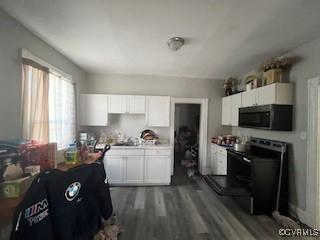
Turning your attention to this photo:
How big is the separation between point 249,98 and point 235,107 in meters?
0.58

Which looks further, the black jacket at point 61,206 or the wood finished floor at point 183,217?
the wood finished floor at point 183,217

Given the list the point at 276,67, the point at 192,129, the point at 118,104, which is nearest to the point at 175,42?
the point at 276,67

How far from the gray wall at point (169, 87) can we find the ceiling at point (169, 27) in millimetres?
1136

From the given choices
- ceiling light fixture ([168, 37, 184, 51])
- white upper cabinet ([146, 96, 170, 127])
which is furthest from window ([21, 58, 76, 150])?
ceiling light fixture ([168, 37, 184, 51])

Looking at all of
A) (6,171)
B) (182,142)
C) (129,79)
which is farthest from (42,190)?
(182,142)

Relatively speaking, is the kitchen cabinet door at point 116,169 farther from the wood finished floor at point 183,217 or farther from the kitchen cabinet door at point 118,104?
the kitchen cabinet door at point 118,104

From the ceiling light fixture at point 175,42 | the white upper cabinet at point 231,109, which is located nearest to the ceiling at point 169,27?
the ceiling light fixture at point 175,42

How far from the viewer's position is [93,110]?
4.44 meters

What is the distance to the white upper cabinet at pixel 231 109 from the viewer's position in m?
4.19

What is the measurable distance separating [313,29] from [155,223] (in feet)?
10.2

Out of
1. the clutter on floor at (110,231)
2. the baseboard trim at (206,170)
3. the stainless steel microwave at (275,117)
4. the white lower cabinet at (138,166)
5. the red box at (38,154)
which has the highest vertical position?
the stainless steel microwave at (275,117)

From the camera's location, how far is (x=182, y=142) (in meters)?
7.21

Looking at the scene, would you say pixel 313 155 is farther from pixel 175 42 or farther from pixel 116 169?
pixel 116 169

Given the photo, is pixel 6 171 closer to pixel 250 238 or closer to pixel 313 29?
pixel 250 238
